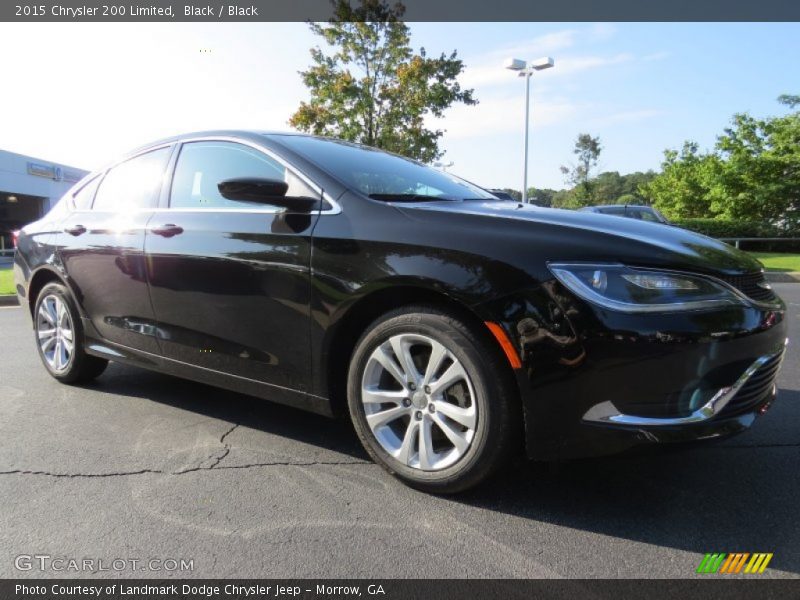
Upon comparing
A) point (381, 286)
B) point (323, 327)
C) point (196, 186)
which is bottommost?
point (323, 327)

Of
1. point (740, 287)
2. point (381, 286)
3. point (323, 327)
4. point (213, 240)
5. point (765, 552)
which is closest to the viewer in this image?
point (765, 552)

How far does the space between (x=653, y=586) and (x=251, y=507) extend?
150 centimetres

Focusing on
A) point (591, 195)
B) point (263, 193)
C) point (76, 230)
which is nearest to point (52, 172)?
point (591, 195)

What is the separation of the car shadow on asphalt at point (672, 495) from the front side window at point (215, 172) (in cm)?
133

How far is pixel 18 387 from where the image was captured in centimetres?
421

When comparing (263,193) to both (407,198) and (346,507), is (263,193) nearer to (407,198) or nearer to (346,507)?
(407,198)

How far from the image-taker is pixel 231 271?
2.91m

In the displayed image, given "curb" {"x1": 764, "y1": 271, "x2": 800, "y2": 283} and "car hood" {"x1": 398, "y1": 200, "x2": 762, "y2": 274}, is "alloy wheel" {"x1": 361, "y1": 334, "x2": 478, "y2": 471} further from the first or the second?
"curb" {"x1": 764, "y1": 271, "x2": 800, "y2": 283}

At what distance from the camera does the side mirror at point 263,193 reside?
264 centimetres

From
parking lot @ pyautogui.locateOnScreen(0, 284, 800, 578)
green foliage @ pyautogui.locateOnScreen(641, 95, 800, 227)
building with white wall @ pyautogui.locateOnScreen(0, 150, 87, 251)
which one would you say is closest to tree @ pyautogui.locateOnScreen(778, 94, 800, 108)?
green foliage @ pyautogui.locateOnScreen(641, 95, 800, 227)

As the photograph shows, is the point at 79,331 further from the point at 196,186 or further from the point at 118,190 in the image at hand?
the point at 196,186

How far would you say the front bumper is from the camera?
200cm

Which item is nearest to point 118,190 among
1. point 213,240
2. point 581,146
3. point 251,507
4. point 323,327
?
point 213,240

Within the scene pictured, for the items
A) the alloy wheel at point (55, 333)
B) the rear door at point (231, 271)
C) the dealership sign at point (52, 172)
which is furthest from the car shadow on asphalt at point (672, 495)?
the dealership sign at point (52, 172)
